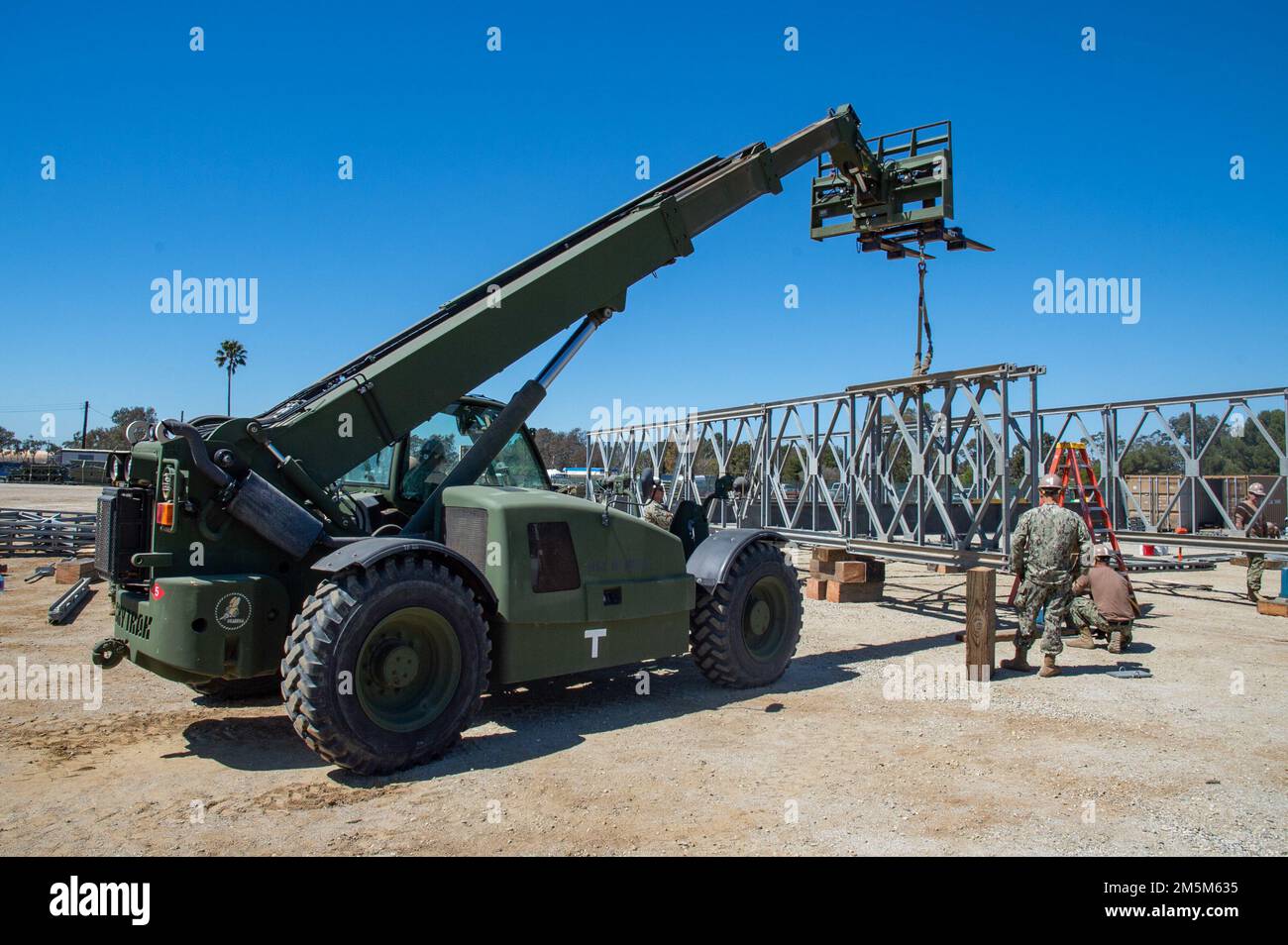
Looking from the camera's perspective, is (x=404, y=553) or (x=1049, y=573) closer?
(x=404, y=553)

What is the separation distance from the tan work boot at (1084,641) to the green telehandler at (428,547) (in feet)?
13.8

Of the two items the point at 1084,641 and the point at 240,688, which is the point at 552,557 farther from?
the point at 1084,641

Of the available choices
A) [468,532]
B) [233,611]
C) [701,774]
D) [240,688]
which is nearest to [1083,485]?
[701,774]

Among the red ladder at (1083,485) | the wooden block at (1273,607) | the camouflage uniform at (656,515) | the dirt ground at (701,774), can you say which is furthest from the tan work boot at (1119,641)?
the camouflage uniform at (656,515)

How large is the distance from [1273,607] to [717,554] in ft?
32.4

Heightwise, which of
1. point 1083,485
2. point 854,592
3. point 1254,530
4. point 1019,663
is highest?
point 1083,485

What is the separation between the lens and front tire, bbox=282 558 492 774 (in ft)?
15.4

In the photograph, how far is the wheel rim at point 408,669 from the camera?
503cm

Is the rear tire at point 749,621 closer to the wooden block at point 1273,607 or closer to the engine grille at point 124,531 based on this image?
the engine grille at point 124,531

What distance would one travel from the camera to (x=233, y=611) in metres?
4.94

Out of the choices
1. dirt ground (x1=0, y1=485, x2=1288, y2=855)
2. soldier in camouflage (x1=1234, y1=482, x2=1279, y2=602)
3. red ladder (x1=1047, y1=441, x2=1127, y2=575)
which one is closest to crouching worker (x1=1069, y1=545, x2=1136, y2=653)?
dirt ground (x1=0, y1=485, x2=1288, y2=855)

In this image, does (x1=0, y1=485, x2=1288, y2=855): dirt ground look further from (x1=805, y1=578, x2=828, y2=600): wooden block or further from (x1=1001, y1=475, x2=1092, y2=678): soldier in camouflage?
(x1=805, y1=578, x2=828, y2=600): wooden block

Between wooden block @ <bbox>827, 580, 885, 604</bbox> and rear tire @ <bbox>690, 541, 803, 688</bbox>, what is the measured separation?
18.9 ft
